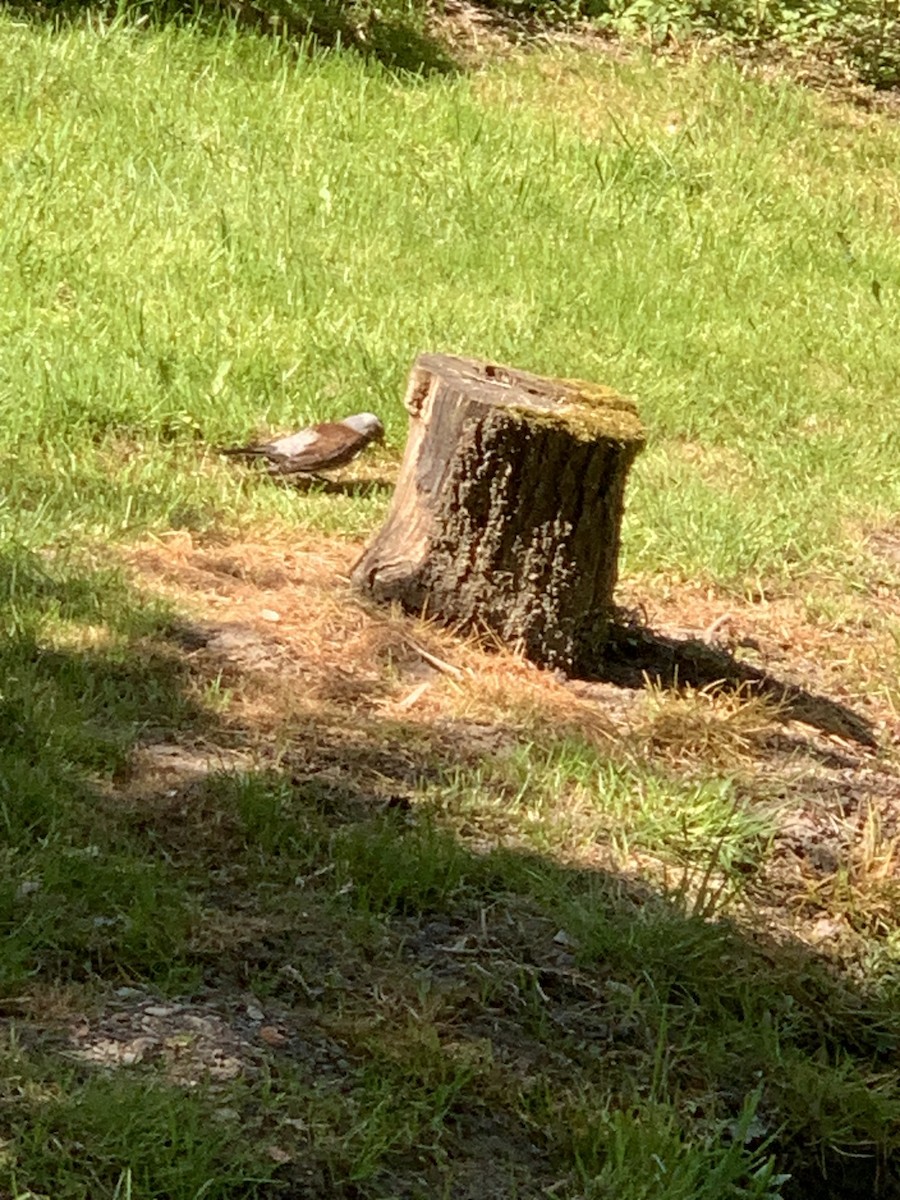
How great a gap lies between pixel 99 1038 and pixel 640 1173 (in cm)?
99

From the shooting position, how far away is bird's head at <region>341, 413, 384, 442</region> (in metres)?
6.46

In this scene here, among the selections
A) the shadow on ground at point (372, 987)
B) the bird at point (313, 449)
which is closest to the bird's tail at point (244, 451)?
the bird at point (313, 449)

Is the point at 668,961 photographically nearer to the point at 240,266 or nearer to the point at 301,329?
the point at 301,329

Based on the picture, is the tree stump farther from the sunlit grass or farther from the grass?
the sunlit grass

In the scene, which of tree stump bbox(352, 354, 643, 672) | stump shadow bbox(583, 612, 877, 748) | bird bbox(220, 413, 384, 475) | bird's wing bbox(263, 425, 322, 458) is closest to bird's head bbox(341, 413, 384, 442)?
bird bbox(220, 413, 384, 475)

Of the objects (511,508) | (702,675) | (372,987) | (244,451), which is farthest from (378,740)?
(244,451)

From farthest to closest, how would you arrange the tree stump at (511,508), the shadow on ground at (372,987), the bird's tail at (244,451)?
1. the bird's tail at (244,451)
2. the tree stump at (511,508)
3. the shadow on ground at (372,987)

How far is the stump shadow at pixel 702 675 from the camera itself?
5.44m

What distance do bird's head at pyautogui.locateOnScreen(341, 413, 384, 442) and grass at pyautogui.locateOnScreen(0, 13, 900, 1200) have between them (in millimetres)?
226

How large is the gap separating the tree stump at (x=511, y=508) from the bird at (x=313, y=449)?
89cm

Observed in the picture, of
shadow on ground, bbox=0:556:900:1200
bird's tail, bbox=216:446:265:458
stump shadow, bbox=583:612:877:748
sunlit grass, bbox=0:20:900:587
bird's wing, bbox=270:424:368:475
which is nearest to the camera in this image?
shadow on ground, bbox=0:556:900:1200

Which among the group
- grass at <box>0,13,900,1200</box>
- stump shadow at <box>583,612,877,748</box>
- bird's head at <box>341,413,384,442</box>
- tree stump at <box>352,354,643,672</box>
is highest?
tree stump at <box>352,354,643,672</box>

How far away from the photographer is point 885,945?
4.48m

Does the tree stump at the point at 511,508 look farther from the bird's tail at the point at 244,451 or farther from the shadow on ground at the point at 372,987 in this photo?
the bird's tail at the point at 244,451
